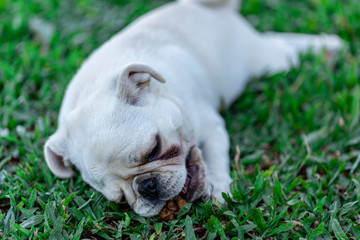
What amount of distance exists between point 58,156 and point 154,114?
36.2 inches

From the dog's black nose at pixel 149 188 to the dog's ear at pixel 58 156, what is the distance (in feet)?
2.41

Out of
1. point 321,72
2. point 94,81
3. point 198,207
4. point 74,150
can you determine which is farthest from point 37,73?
point 321,72

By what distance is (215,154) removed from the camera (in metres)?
3.58

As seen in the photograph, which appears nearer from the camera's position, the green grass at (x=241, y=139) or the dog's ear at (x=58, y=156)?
the green grass at (x=241, y=139)

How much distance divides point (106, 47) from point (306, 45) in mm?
2654

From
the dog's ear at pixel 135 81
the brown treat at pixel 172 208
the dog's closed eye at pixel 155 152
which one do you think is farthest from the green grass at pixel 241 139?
the dog's ear at pixel 135 81

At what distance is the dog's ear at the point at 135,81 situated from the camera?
309cm

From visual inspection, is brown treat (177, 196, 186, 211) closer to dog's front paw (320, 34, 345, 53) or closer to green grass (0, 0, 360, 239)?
green grass (0, 0, 360, 239)

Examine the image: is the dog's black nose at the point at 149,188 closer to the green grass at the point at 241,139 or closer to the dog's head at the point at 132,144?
the dog's head at the point at 132,144

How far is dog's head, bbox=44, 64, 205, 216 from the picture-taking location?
9.56 ft

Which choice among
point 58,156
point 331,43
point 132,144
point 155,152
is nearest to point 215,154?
point 155,152

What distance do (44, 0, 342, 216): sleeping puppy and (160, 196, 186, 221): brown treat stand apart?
0.06 m

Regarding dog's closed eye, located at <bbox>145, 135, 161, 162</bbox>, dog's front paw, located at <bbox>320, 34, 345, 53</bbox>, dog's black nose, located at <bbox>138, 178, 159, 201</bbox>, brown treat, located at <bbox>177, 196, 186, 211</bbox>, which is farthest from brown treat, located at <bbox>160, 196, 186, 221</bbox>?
dog's front paw, located at <bbox>320, 34, 345, 53</bbox>

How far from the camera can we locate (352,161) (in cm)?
359
